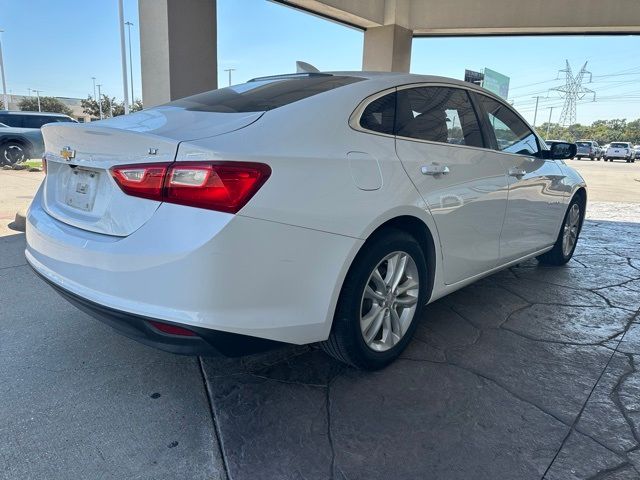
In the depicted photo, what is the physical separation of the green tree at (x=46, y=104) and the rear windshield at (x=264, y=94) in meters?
68.4

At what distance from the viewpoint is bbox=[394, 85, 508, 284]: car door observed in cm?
270

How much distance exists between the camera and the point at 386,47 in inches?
415

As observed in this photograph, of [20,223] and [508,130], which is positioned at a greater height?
[508,130]

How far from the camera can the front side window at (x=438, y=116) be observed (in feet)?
8.96

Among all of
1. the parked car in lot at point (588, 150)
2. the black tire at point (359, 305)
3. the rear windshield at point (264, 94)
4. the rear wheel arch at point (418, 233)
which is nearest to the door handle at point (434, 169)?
the rear wheel arch at point (418, 233)

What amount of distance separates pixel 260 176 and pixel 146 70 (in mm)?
5079

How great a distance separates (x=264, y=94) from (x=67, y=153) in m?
1.03

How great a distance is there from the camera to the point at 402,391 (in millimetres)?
2510

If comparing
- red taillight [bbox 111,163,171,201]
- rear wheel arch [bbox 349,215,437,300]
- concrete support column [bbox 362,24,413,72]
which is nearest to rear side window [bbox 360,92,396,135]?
rear wheel arch [bbox 349,215,437,300]

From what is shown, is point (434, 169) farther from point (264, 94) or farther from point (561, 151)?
point (561, 151)

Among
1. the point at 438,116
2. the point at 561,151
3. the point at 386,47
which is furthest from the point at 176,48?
the point at 386,47

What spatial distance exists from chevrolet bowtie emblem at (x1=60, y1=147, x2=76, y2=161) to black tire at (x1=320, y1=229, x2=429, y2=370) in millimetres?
1418

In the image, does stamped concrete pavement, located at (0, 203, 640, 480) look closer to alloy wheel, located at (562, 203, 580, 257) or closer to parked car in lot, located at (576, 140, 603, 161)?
alloy wheel, located at (562, 203, 580, 257)

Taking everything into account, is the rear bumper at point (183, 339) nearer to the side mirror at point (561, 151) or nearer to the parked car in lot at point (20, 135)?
the side mirror at point (561, 151)
